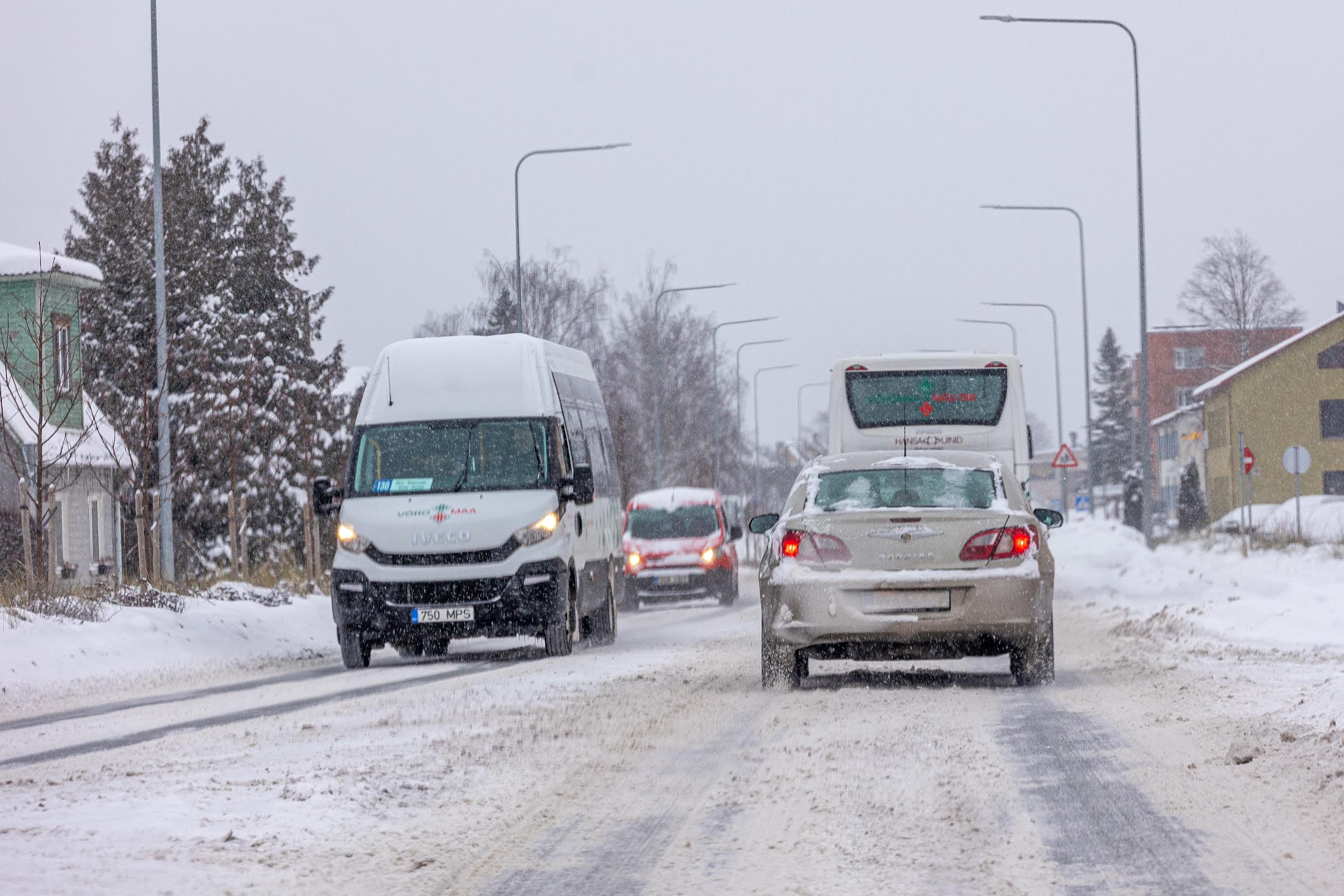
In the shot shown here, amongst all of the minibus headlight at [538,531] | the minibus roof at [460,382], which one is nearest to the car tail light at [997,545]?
the minibus headlight at [538,531]

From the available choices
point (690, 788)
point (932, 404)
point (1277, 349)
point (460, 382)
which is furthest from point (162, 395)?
point (1277, 349)

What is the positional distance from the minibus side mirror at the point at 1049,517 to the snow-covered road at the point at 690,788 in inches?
46.1

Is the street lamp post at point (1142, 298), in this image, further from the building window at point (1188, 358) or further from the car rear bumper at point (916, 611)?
the building window at point (1188, 358)

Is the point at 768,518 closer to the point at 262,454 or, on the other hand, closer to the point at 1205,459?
the point at 262,454

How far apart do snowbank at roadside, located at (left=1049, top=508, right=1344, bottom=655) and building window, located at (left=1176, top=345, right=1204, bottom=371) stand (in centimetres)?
7304

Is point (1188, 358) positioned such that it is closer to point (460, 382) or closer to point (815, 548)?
point (460, 382)

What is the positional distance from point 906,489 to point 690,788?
5301 millimetres

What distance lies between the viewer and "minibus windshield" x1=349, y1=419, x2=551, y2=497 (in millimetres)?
17641

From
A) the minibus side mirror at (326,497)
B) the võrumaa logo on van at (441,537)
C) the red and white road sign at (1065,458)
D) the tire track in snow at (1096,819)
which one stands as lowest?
the tire track in snow at (1096,819)

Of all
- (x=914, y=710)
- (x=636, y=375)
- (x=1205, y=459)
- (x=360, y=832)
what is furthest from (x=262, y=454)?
(x=1205, y=459)

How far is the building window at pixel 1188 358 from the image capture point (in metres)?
121

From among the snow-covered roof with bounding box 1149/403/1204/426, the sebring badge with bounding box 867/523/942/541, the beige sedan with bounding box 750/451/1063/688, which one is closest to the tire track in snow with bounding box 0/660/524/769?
the beige sedan with bounding box 750/451/1063/688

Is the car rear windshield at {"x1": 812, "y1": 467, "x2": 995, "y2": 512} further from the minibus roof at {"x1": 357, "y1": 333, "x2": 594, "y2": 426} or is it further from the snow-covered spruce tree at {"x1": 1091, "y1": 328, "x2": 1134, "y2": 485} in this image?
the snow-covered spruce tree at {"x1": 1091, "y1": 328, "x2": 1134, "y2": 485}

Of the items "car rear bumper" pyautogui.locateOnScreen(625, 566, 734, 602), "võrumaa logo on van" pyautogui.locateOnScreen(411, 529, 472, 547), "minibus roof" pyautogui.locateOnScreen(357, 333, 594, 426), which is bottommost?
"car rear bumper" pyautogui.locateOnScreen(625, 566, 734, 602)
